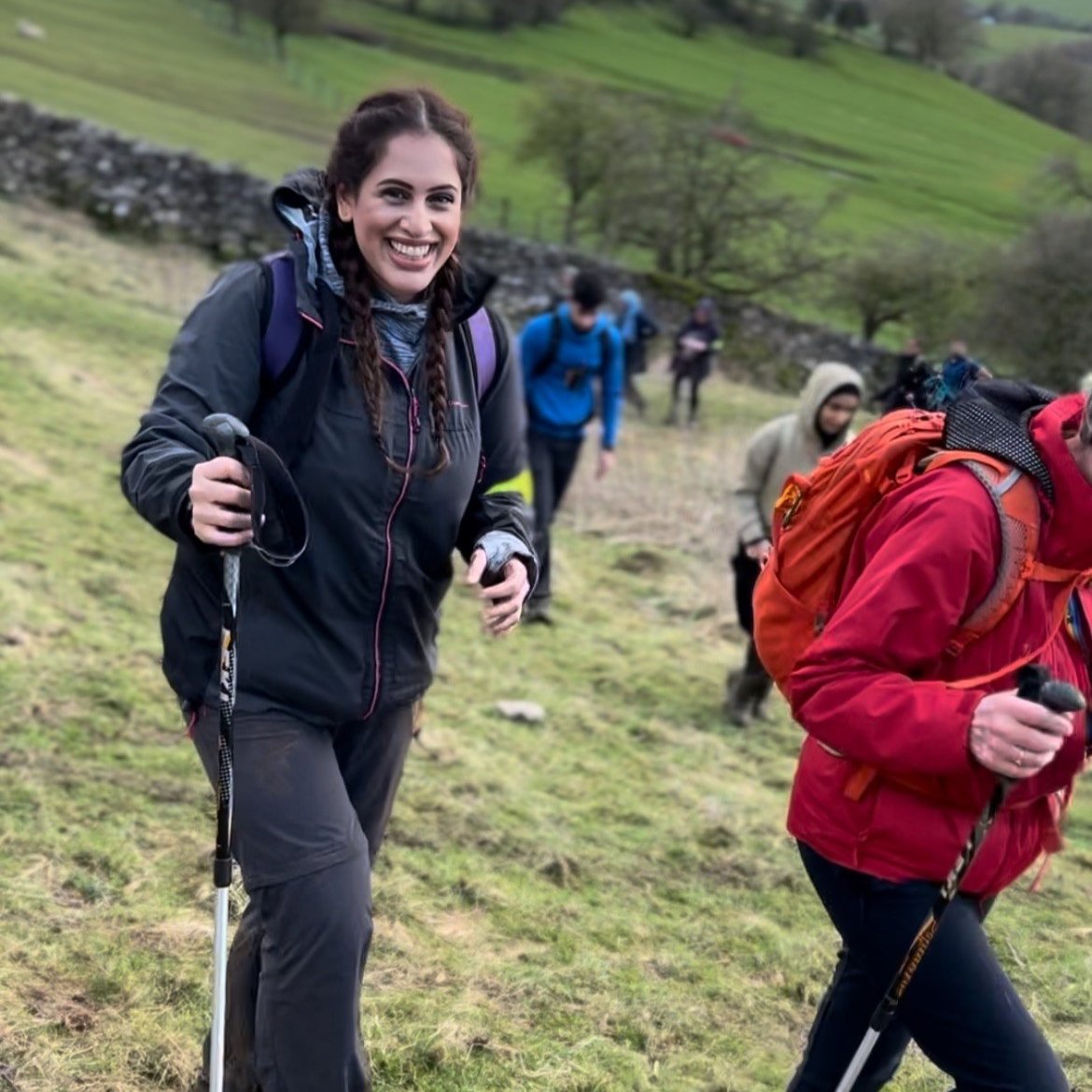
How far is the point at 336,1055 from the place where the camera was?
2.58 m

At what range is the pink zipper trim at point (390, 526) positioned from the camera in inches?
103

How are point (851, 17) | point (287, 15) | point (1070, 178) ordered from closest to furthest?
1. point (1070, 178)
2. point (287, 15)
3. point (851, 17)

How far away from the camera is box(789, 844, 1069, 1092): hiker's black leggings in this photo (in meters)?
2.45

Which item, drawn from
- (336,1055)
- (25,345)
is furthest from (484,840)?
(25,345)

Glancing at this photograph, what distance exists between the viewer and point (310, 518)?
8.38 ft

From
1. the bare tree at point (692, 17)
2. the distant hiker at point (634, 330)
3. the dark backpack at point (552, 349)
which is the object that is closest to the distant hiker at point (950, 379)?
the dark backpack at point (552, 349)

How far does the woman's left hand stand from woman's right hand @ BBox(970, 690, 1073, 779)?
93cm

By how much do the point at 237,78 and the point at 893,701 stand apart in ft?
154

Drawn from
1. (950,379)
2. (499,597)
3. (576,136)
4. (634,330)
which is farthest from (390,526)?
(576,136)

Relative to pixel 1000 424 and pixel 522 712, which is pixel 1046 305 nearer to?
pixel 522 712

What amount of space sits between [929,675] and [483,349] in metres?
1.15

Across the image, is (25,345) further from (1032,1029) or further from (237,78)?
(237,78)

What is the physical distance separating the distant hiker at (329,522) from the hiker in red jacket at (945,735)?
0.74m

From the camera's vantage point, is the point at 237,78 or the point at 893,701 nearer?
the point at 893,701
